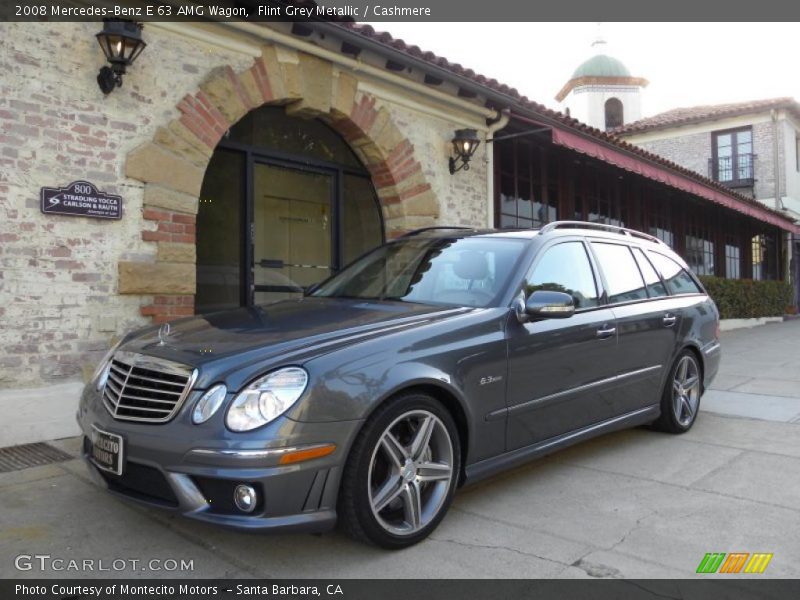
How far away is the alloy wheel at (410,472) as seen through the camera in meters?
2.98

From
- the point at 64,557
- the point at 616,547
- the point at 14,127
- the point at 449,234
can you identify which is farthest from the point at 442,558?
the point at 14,127

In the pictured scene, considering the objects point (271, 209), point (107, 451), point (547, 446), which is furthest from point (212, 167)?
point (547, 446)

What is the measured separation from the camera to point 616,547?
308 centimetres

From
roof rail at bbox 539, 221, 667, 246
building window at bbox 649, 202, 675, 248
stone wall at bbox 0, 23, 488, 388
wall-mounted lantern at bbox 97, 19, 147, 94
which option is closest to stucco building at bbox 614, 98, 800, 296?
building window at bbox 649, 202, 675, 248

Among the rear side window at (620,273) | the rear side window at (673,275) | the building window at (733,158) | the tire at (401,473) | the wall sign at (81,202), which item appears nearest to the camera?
the tire at (401,473)

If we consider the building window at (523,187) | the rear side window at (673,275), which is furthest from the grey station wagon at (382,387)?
the building window at (523,187)

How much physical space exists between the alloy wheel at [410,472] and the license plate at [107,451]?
3.58 feet

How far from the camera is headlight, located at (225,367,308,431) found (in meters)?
2.66

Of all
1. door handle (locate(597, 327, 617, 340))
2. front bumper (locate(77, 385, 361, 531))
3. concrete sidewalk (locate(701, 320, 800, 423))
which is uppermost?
door handle (locate(597, 327, 617, 340))

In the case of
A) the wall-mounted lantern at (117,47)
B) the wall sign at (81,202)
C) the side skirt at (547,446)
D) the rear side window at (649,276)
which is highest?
the wall-mounted lantern at (117,47)

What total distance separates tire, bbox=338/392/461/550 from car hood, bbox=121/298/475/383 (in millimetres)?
395

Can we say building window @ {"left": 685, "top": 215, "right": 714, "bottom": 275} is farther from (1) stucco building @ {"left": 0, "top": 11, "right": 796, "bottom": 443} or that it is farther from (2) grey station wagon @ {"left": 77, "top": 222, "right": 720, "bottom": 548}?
(2) grey station wagon @ {"left": 77, "top": 222, "right": 720, "bottom": 548}

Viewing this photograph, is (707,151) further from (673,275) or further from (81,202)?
(81,202)

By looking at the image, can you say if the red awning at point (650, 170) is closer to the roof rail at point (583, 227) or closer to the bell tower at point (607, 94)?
the roof rail at point (583, 227)
